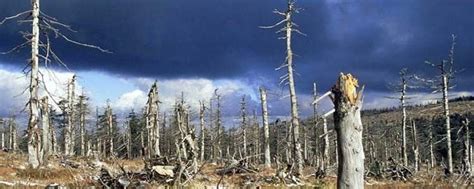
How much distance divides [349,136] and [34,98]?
56.2ft

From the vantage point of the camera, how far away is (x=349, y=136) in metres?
8.33

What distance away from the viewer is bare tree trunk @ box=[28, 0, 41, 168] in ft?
73.0

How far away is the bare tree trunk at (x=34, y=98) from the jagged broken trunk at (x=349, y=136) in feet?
53.2

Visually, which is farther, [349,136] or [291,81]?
[291,81]

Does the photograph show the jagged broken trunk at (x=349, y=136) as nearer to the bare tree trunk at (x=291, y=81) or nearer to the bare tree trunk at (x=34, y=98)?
the bare tree trunk at (x=34, y=98)

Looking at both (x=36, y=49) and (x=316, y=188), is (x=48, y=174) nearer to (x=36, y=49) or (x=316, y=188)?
(x=36, y=49)

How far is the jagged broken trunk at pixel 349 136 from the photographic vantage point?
27.3ft

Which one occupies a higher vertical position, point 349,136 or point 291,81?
point 291,81

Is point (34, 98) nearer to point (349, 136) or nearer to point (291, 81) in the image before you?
point (291, 81)

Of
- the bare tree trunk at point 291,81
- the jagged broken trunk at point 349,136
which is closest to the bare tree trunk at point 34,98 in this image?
the bare tree trunk at point 291,81

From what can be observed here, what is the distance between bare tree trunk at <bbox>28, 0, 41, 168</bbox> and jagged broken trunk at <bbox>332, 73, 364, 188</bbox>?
16.2m

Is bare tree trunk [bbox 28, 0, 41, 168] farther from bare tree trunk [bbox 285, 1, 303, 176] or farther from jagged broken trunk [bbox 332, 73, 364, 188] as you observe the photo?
jagged broken trunk [bbox 332, 73, 364, 188]

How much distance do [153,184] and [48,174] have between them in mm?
4364

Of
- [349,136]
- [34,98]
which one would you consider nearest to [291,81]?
[34,98]
